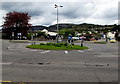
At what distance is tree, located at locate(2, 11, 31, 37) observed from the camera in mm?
53875

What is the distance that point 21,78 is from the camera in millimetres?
6844

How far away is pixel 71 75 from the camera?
7445 mm

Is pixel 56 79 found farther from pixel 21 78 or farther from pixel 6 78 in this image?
pixel 6 78

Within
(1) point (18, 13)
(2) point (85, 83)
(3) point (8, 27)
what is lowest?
(2) point (85, 83)

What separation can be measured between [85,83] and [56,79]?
1.22 metres

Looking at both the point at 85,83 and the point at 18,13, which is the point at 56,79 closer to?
the point at 85,83

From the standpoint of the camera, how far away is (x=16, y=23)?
54.7 m

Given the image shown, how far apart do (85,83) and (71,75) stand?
1.21 meters

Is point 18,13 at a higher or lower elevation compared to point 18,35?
higher

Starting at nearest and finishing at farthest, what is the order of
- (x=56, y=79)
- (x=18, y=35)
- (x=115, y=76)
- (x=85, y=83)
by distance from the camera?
(x=85, y=83)
(x=56, y=79)
(x=115, y=76)
(x=18, y=35)

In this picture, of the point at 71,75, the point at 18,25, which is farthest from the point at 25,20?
the point at 71,75

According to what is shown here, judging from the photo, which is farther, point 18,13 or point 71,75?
point 18,13

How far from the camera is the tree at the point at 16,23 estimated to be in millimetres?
53875

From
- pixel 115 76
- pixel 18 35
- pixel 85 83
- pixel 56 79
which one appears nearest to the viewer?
pixel 85 83
